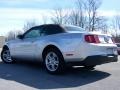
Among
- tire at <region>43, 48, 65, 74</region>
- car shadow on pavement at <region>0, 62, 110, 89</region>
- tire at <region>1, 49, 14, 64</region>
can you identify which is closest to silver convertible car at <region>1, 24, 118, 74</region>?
tire at <region>43, 48, 65, 74</region>

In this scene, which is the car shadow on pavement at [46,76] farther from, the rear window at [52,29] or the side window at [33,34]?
the rear window at [52,29]

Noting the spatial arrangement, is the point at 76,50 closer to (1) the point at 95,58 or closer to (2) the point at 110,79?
(1) the point at 95,58

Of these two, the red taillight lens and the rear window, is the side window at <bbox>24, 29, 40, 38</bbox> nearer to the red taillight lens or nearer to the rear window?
the rear window

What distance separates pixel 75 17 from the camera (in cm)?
5731

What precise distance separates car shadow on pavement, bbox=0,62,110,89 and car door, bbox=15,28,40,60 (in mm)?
423

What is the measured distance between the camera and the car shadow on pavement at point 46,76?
7570 mm

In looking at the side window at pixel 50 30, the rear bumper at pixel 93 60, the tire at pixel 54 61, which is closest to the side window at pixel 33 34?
the side window at pixel 50 30

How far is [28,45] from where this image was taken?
10094mm

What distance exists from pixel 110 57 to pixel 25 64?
360cm

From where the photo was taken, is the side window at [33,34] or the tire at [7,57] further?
the tire at [7,57]

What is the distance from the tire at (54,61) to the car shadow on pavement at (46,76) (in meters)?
0.18

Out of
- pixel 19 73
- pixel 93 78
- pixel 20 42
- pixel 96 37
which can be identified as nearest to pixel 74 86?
pixel 93 78

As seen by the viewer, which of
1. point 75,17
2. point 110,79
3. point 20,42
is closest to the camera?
point 110,79

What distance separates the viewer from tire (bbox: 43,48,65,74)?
28.6 ft
